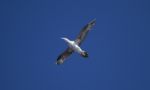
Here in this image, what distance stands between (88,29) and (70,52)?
2.68 m

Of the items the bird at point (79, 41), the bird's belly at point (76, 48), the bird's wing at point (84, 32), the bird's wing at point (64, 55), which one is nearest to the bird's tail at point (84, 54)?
the bird at point (79, 41)

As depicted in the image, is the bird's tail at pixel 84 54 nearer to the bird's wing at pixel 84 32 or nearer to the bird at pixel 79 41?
the bird at pixel 79 41

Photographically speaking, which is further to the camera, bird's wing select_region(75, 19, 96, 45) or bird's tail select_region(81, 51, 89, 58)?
bird's wing select_region(75, 19, 96, 45)

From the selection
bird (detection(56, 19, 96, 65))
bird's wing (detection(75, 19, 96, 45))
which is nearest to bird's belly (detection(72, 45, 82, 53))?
bird (detection(56, 19, 96, 65))

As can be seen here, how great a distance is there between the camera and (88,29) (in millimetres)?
39500

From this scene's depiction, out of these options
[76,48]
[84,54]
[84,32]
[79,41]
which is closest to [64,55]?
[76,48]

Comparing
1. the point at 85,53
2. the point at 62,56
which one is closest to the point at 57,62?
the point at 62,56

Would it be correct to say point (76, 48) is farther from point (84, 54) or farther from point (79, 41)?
point (84, 54)

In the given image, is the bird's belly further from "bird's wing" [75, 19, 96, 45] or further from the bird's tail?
the bird's tail

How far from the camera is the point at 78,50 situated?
39.5 metres

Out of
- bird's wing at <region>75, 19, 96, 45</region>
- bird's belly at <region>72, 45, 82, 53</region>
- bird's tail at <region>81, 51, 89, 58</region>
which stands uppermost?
bird's wing at <region>75, 19, 96, 45</region>

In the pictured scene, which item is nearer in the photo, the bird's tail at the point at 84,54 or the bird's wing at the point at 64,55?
the bird's tail at the point at 84,54

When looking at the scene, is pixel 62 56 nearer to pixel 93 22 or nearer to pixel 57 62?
pixel 57 62

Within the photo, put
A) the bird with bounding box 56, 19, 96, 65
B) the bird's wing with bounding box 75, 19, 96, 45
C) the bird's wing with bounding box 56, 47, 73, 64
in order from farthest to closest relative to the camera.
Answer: the bird's wing with bounding box 56, 47, 73, 64 → the bird's wing with bounding box 75, 19, 96, 45 → the bird with bounding box 56, 19, 96, 65
